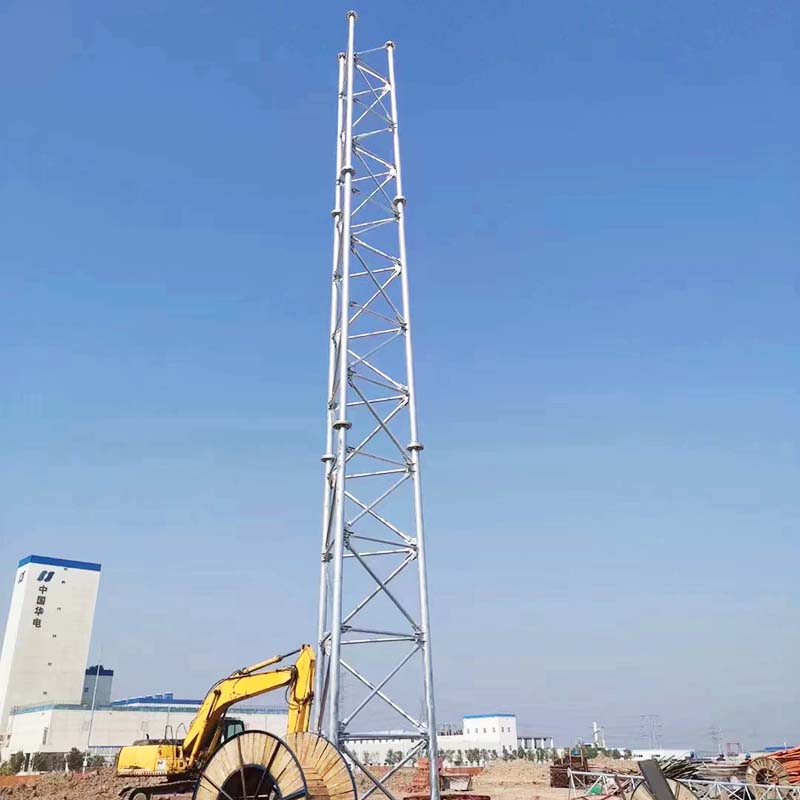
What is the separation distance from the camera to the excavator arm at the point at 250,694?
15.8 metres

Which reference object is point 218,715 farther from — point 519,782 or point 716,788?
point 519,782

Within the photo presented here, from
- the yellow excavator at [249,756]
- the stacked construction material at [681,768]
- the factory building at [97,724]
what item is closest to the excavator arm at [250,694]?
the yellow excavator at [249,756]

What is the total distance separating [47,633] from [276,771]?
78.7 m

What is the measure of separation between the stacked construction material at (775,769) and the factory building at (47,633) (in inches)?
2811

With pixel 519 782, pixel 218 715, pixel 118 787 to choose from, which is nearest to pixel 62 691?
pixel 118 787

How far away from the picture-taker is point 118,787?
34781mm

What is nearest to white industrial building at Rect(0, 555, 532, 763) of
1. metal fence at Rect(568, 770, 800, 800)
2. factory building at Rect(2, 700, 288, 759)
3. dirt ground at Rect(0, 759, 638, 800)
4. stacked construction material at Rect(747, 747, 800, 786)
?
factory building at Rect(2, 700, 288, 759)

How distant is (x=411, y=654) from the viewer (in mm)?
13961

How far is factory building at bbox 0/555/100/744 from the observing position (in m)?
78.2

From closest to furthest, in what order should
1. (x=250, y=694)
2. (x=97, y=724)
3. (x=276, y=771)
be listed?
1. (x=276, y=771)
2. (x=250, y=694)
3. (x=97, y=724)

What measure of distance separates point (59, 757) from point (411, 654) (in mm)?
66569

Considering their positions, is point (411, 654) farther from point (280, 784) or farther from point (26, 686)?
point (26, 686)

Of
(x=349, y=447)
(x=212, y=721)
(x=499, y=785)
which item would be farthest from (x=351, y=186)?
(x=499, y=785)

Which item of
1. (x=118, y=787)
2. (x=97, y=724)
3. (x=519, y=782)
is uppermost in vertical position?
(x=97, y=724)
